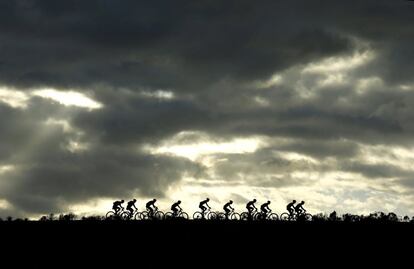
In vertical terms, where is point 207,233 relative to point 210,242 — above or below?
above

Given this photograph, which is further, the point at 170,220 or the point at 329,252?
the point at 170,220

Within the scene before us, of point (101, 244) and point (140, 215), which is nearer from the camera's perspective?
point (101, 244)

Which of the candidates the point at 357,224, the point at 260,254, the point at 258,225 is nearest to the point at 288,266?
the point at 260,254

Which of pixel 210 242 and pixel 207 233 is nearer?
pixel 210 242

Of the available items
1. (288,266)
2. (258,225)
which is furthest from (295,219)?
(288,266)

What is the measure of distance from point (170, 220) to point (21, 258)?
9074 mm

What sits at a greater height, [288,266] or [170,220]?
[170,220]

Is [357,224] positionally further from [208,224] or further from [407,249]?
[208,224]

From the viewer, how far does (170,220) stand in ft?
166

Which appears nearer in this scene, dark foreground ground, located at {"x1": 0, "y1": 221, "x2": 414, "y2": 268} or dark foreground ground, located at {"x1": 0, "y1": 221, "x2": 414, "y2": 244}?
dark foreground ground, located at {"x1": 0, "y1": 221, "x2": 414, "y2": 268}

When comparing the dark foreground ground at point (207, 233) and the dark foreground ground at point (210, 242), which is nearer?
the dark foreground ground at point (210, 242)

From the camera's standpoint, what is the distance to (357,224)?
52.7 meters

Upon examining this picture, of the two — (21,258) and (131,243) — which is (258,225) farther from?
(21,258)

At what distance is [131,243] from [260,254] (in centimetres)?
722
